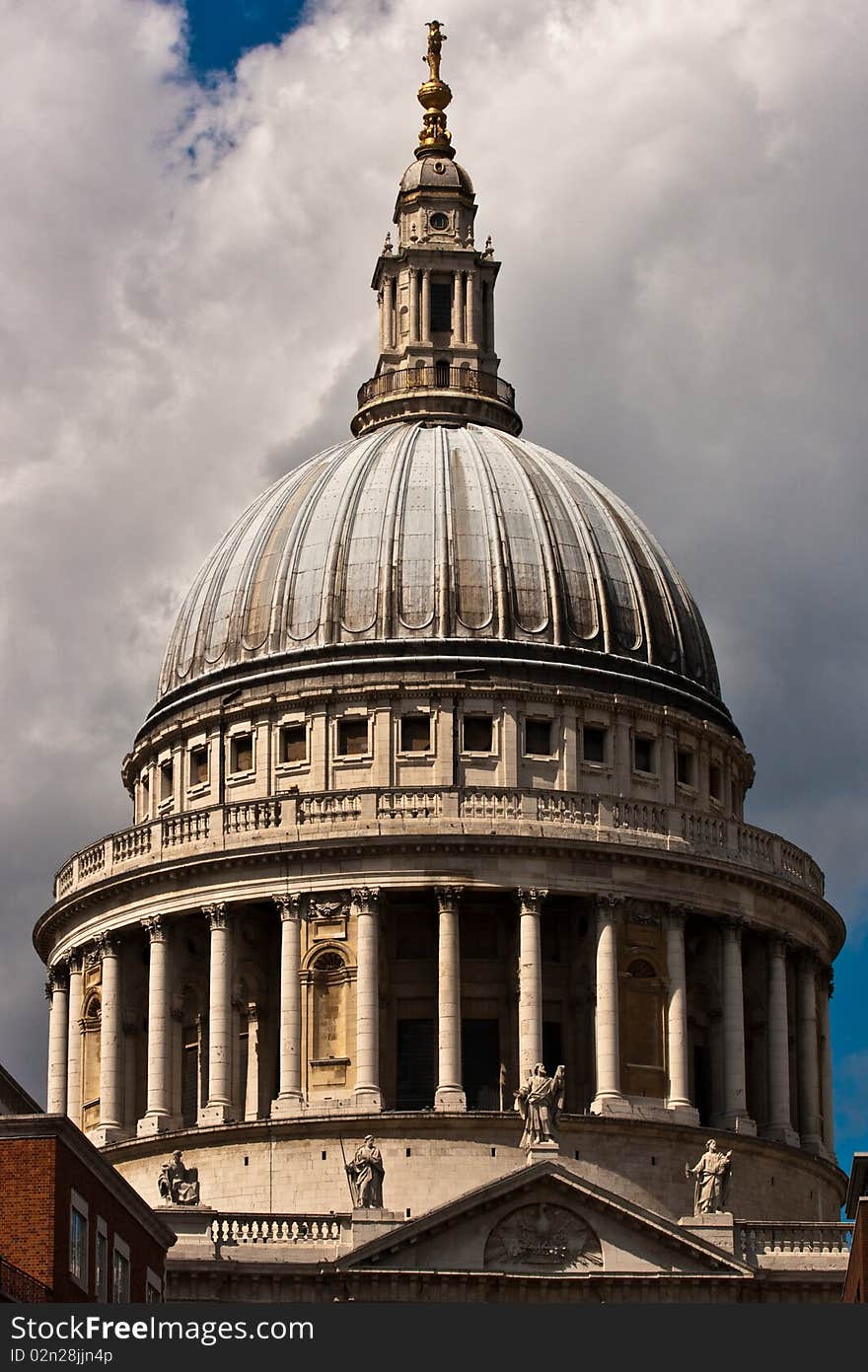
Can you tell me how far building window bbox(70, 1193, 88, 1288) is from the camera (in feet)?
243

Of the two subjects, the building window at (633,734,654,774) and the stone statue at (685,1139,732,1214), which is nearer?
the stone statue at (685,1139,732,1214)

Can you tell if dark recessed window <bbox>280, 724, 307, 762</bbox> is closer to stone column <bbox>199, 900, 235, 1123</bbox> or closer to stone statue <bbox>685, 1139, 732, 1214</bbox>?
stone column <bbox>199, 900, 235, 1123</bbox>

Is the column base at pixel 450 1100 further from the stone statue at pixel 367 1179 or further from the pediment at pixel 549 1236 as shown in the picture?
the pediment at pixel 549 1236

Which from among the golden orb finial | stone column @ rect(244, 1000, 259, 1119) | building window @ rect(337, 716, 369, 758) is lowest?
stone column @ rect(244, 1000, 259, 1119)

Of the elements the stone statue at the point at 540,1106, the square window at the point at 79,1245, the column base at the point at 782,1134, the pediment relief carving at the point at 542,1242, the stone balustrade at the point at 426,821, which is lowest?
the square window at the point at 79,1245

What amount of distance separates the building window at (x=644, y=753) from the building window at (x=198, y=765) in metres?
12.6

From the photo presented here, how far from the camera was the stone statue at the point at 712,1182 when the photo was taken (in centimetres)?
9975

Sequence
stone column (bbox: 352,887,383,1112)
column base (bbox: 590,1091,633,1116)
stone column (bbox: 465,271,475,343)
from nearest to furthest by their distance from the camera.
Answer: stone column (bbox: 352,887,383,1112)
column base (bbox: 590,1091,633,1116)
stone column (bbox: 465,271,475,343)

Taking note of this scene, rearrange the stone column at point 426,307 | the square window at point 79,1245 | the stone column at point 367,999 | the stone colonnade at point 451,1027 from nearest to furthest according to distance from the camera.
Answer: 1. the square window at point 79,1245
2. the stone column at point 367,999
3. the stone colonnade at point 451,1027
4. the stone column at point 426,307

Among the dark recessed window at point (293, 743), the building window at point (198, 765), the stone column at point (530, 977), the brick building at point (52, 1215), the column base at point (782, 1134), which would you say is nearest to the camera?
the brick building at point (52, 1215)

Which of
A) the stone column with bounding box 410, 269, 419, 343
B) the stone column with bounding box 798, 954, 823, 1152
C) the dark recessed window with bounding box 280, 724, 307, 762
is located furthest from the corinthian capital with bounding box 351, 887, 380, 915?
the stone column with bounding box 410, 269, 419, 343

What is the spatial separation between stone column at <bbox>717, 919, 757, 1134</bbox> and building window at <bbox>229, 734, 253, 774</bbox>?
47.8 feet

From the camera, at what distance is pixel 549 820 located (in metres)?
113

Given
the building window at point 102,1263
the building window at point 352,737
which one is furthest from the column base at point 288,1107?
the building window at point 102,1263
